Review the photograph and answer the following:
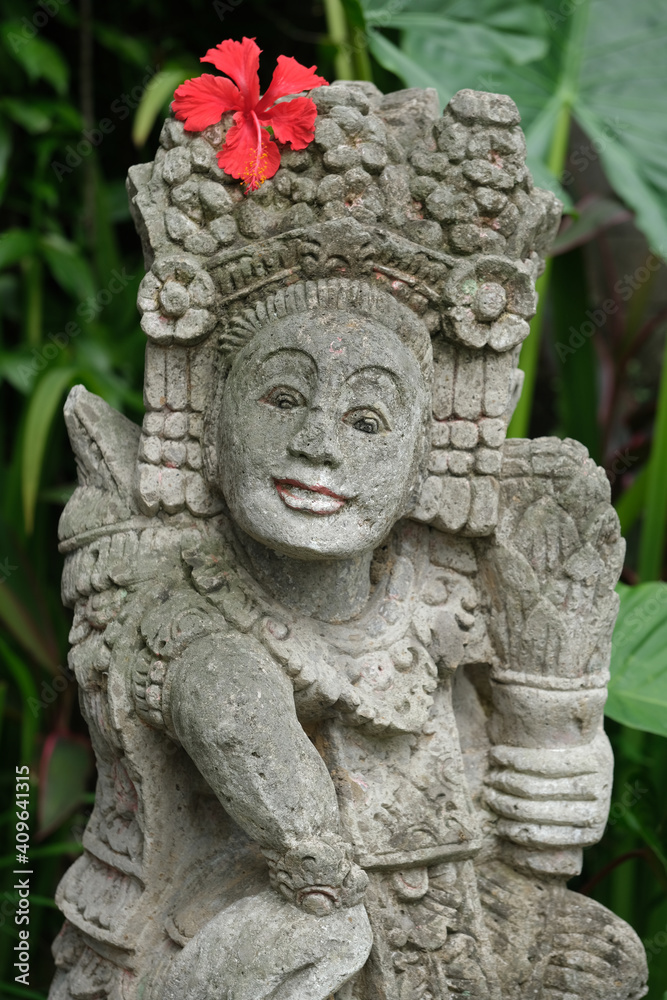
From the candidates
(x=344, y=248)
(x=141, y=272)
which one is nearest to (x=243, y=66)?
(x=344, y=248)

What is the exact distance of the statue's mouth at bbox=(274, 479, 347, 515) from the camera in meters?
1.54

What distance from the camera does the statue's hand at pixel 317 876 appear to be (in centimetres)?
146

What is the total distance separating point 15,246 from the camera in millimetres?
3029

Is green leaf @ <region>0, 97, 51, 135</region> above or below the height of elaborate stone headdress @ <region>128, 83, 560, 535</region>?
above

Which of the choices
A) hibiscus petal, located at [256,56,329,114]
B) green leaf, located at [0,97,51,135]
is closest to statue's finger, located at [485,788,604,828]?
hibiscus petal, located at [256,56,329,114]

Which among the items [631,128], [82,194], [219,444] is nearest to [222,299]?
[219,444]

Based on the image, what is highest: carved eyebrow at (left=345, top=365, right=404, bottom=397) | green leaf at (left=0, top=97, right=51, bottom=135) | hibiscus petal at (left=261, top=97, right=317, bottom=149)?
green leaf at (left=0, top=97, right=51, bottom=135)

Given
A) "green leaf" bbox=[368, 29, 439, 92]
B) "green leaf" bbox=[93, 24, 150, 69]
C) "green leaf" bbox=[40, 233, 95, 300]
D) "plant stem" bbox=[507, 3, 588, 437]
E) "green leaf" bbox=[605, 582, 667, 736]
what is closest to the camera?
"green leaf" bbox=[605, 582, 667, 736]

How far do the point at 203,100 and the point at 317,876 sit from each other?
1090mm

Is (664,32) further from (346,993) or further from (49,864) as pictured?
(49,864)

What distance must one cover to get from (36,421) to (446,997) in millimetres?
1620

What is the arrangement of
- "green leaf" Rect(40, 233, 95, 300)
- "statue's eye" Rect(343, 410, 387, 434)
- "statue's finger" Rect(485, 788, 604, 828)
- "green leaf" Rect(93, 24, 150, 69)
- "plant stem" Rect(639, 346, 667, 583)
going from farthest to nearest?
"green leaf" Rect(93, 24, 150, 69)
"green leaf" Rect(40, 233, 95, 300)
"plant stem" Rect(639, 346, 667, 583)
"statue's finger" Rect(485, 788, 604, 828)
"statue's eye" Rect(343, 410, 387, 434)

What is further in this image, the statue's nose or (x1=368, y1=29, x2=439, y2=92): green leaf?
(x1=368, y1=29, x2=439, y2=92): green leaf

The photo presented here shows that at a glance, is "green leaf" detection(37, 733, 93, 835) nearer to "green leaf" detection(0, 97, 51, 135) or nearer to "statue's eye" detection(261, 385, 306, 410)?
"statue's eye" detection(261, 385, 306, 410)
